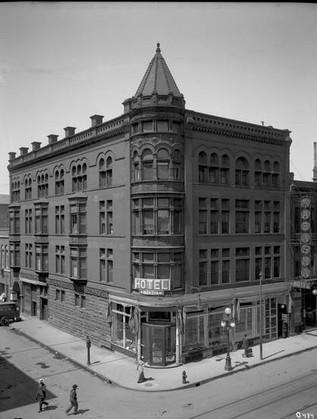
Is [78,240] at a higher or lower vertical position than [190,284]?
higher

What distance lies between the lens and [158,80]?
30625mm

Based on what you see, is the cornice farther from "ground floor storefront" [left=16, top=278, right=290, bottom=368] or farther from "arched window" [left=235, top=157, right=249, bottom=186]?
"ground floor storefront" [left=16, top=278, right=290, bottom=368]

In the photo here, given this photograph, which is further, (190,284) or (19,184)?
(19,184)

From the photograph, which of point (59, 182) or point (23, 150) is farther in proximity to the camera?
Answer: point (23, 150)

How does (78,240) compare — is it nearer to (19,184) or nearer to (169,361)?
(169,361)

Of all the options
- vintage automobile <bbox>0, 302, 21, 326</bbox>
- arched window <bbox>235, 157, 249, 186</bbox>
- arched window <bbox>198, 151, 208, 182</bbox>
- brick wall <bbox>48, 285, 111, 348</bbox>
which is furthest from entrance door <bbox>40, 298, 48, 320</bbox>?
arched window <bbox>235, 157, 249, 186</bbox>

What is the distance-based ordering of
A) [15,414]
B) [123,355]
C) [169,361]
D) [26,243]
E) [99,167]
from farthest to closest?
[26,243], [99,167], [123,355], [169,361], [15,414]

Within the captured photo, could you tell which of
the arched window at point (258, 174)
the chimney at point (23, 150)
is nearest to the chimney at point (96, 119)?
the arched window at point (258, 174)

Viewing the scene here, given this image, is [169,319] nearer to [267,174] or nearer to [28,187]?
[267,174]

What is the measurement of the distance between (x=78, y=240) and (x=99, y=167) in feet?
22.1

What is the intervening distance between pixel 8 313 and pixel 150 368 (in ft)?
64.9

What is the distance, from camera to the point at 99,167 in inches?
1372

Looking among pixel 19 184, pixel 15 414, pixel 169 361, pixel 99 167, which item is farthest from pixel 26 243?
pixel 15 414

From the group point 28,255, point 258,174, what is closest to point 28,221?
point 28,255
